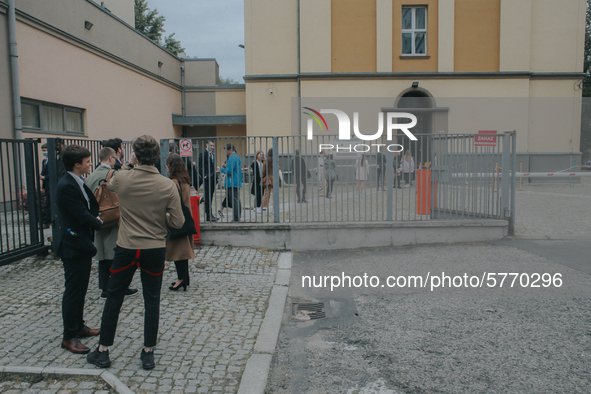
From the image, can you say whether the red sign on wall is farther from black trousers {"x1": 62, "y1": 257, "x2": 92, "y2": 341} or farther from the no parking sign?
black trousers {"x1": 62, "y1": 257, "x2": 92, "y2": 341}

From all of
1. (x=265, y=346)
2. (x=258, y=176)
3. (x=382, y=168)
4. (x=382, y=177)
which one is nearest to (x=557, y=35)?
(x=382, y=168)

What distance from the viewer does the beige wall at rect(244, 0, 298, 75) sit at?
1952 centimetres

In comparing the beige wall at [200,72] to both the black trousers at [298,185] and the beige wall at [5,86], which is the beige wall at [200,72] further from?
the black trousers at [298,185]

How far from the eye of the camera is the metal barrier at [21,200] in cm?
620

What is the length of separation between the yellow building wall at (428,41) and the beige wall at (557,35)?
4488mm

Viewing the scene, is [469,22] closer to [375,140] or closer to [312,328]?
[375,140]

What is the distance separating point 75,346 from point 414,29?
19285 millimetres

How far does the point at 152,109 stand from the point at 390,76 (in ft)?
35.3

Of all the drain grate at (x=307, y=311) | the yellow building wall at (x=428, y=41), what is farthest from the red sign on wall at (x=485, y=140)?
the yellow building wall at (x=428, y=41)

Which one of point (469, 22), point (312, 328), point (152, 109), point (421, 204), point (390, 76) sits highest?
point (469, 22)

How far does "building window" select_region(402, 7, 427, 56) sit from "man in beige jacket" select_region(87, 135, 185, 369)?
60.0 feet

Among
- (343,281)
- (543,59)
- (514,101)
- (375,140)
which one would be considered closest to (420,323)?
(343,281)

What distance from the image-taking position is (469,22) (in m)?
19.3

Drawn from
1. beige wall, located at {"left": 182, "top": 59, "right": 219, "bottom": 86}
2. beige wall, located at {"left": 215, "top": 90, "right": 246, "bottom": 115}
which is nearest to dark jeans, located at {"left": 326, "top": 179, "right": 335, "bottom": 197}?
beige wall, located at {"left": 215, "top": 90, "right": 246, "bottom": 115}
